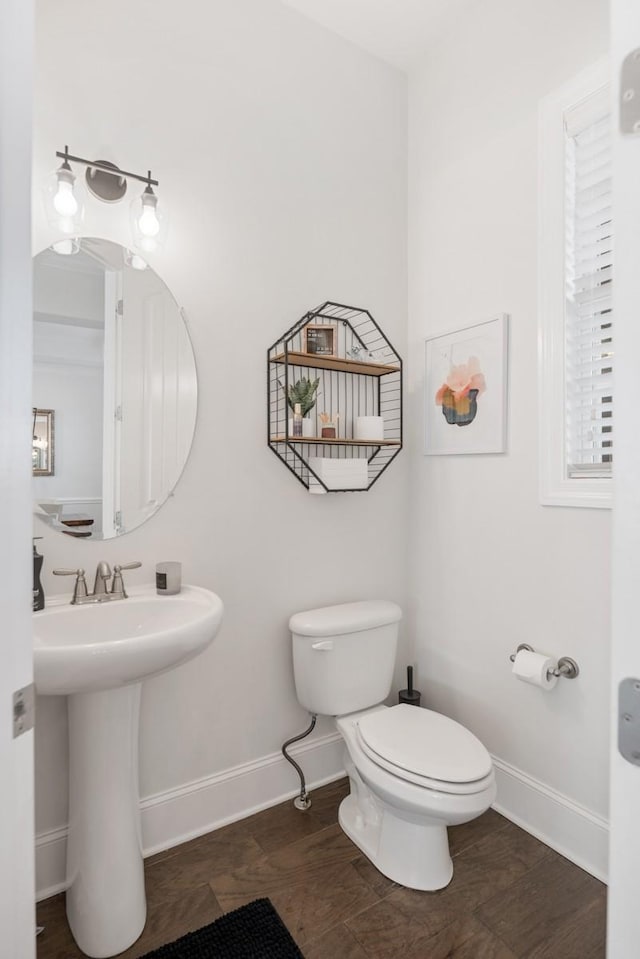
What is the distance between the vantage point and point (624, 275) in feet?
1.73

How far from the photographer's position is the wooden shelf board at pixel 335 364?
1.93 meters

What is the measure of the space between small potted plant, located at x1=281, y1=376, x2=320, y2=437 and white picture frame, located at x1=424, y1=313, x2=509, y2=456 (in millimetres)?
565

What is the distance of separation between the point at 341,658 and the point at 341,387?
1076 mm

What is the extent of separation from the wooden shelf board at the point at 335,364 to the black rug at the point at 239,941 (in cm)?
170

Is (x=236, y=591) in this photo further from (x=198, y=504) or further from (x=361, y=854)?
(x=361, y=854)

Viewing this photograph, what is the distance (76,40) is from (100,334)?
2.86 ft

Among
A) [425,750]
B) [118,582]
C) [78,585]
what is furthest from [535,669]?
[78,585]

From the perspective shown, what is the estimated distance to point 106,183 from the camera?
1616mm

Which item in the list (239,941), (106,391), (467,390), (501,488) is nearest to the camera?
(239,941)

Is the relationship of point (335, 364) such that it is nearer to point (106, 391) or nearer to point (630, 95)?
point (106, 391)

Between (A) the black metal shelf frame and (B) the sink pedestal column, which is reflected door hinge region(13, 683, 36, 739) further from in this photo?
(A) the black metal shelf frame

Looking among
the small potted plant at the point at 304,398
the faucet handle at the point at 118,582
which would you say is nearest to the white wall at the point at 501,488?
the small potted plant at the point at 304,398

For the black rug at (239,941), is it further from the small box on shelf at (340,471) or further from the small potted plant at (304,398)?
the small potted plant at (304,398)

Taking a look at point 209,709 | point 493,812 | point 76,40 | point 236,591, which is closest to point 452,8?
point 76,40
